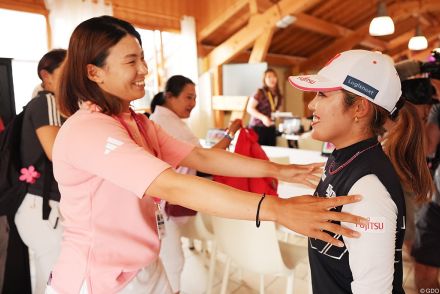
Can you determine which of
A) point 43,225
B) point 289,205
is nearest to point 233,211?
point 289,205

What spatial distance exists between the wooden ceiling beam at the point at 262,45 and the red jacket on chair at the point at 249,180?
4.25 meters

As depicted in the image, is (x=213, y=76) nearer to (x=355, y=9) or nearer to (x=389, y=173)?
(x=355, y=9)

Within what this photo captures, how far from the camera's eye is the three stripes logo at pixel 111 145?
2.55 feet

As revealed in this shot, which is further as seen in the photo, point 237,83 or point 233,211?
point 237,83

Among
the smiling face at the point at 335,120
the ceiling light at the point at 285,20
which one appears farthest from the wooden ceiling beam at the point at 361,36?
the smiling face at the point at 335,120

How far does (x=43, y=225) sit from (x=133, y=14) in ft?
15.0

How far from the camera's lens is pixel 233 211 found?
0.72 metres

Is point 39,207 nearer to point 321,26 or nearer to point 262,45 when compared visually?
point 262,45

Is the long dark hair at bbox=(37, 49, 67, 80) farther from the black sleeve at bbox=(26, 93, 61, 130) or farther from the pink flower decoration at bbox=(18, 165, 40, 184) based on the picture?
the pink flower decoration at bbox=(18, 165, 40, 184)

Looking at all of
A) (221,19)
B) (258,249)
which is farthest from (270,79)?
(258,249)

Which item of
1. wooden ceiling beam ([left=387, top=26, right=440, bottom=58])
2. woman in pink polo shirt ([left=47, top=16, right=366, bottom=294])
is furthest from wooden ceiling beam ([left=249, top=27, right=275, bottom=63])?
wooden ceiling beam ([left=387, top=26, right=440, bottom=58])

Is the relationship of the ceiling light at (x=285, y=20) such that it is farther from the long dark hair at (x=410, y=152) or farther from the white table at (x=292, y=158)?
the long dark hair at (x=410, y=152)

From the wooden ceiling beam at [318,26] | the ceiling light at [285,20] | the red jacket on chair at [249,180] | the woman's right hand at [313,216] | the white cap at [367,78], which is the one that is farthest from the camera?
the wooden ceiling beam at [318,26]

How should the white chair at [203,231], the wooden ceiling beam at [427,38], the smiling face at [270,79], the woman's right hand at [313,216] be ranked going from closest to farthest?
the woman's right hand at [313,216], the white chair at [203,231], the smiling face at [270,79], the wooden ceiling beam at [427,38]
